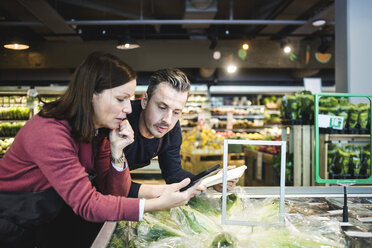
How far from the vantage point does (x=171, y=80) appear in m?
1.72

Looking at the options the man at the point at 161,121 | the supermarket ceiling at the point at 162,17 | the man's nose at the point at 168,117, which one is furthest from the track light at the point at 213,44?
the man's nose at the point at 168,117

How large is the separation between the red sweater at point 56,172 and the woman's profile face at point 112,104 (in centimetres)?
14

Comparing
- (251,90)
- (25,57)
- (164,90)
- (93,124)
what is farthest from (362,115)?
(25,57)

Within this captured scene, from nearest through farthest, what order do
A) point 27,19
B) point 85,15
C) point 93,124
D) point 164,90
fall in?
1. point 93,124
2. point 164,90
3. point 27,19
4. point 85,15

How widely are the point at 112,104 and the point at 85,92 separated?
4.5 inches

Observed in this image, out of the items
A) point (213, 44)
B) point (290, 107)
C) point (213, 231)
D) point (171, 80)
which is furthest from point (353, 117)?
point (213, 44)

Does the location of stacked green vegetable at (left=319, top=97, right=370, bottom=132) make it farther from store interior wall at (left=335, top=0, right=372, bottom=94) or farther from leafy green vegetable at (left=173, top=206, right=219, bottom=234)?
leafy green vegetable at (left=173, top=206, right=219, bottom=234)

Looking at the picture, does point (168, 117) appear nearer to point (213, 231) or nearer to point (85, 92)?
point (85, 92)

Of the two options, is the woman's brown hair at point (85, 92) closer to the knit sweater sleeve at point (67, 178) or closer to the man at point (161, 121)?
the knit sweater sleeve at point (67, 178)

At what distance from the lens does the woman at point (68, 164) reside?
110 centimetres

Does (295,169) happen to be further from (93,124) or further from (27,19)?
(27,19)

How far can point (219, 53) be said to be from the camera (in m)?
8.60

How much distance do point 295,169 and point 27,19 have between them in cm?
649

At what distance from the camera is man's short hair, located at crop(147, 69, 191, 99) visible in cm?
171
